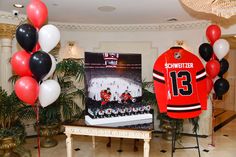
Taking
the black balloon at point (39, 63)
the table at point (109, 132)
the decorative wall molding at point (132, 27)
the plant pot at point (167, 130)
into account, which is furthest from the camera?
the decorative wall molding at point (132, 27)

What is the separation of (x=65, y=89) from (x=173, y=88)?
88.7 inches

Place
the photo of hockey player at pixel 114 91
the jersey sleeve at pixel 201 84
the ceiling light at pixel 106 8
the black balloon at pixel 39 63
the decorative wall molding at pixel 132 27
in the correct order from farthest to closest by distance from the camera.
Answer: the decorative wall molding at pixel 132 27
the ceiling light at pixel 106 8
the photo of hockey player at pixel 114 91
the jersey sleeve at pixel 201 84
the black balloon at pixel 39 63

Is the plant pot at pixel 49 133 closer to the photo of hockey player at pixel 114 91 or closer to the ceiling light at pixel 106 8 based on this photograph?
the photo of hockey player at pixel 114 91

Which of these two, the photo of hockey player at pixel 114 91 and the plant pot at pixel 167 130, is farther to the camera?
the plant pot at pixel 167 130

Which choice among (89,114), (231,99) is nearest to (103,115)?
(89,114)

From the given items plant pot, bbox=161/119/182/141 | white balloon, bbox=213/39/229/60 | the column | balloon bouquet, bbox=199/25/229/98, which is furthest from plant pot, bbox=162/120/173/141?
the column

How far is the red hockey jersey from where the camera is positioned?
9.55 ft

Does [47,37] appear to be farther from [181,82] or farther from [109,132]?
[181,82]

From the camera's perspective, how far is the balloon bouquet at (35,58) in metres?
2.42

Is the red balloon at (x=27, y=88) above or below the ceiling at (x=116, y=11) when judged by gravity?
below

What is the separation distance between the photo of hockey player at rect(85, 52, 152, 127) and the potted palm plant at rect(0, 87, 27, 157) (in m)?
1.20

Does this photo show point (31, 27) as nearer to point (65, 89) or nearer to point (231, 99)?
point (65, 89)

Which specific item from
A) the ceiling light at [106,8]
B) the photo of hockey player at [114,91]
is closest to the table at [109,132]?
the photo of hockey player at [114,91]

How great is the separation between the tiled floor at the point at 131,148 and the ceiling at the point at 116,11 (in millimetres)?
2658
